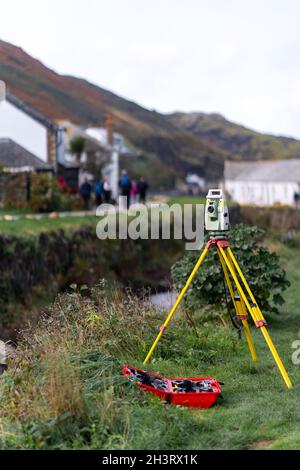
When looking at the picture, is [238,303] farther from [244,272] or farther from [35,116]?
[35,116]

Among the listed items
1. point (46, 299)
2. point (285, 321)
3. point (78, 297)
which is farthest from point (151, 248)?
point (78, 297)

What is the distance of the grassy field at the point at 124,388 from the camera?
744cm

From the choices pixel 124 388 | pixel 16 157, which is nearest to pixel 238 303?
pixel 124 388

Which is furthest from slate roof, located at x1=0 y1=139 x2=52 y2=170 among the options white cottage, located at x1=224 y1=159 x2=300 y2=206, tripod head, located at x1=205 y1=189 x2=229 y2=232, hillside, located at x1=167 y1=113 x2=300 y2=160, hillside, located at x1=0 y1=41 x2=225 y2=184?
hillside, located at x1=167 y1=113 x2=300 y2=160

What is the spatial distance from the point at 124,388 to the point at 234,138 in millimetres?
135973

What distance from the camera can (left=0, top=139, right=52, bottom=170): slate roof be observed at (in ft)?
143

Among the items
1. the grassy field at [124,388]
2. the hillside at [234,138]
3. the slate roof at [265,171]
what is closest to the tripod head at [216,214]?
the grassy field at [124,388]

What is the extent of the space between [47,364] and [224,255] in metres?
2.91

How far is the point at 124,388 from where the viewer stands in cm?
878

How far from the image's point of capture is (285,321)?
1536cm

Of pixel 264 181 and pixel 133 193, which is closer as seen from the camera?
pixel 133 193

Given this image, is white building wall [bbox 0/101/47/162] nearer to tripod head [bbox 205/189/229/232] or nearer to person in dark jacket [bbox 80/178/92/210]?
person in dark jacket [bbox 80/178/92/210]

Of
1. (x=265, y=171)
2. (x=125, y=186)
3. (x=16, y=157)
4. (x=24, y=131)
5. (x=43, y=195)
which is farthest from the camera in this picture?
(x=265, y=171)

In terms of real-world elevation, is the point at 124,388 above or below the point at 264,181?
below
